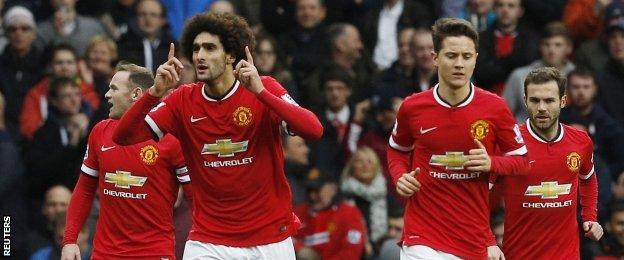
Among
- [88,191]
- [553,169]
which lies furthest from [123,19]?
[553,169]

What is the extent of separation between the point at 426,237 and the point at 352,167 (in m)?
5.26

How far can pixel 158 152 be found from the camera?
11148 mm

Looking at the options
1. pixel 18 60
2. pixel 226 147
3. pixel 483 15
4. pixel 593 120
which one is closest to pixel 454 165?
pixel 226 147

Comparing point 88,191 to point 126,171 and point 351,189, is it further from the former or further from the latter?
point 351,189

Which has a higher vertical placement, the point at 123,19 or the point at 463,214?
the point at 123,19

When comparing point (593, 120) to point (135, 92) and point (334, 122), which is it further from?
point (135, 92)

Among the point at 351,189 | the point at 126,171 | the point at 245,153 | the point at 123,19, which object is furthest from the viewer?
the point at 123,19

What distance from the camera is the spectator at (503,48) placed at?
634 inches

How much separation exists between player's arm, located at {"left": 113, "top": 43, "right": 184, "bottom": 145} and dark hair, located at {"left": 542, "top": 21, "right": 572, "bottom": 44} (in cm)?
669

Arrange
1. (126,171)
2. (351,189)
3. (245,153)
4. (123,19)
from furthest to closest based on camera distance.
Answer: (123,19), (351,189), (126,171), (245,153)

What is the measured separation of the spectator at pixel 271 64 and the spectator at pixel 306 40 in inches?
17.5

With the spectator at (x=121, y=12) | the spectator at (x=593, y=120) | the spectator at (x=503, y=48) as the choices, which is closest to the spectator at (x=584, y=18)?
the spectator at (x=503, y=48)

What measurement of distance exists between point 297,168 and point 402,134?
185 inches

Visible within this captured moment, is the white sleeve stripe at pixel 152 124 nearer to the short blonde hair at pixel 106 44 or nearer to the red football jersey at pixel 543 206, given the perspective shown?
the red football jersey at pixel 543 206
